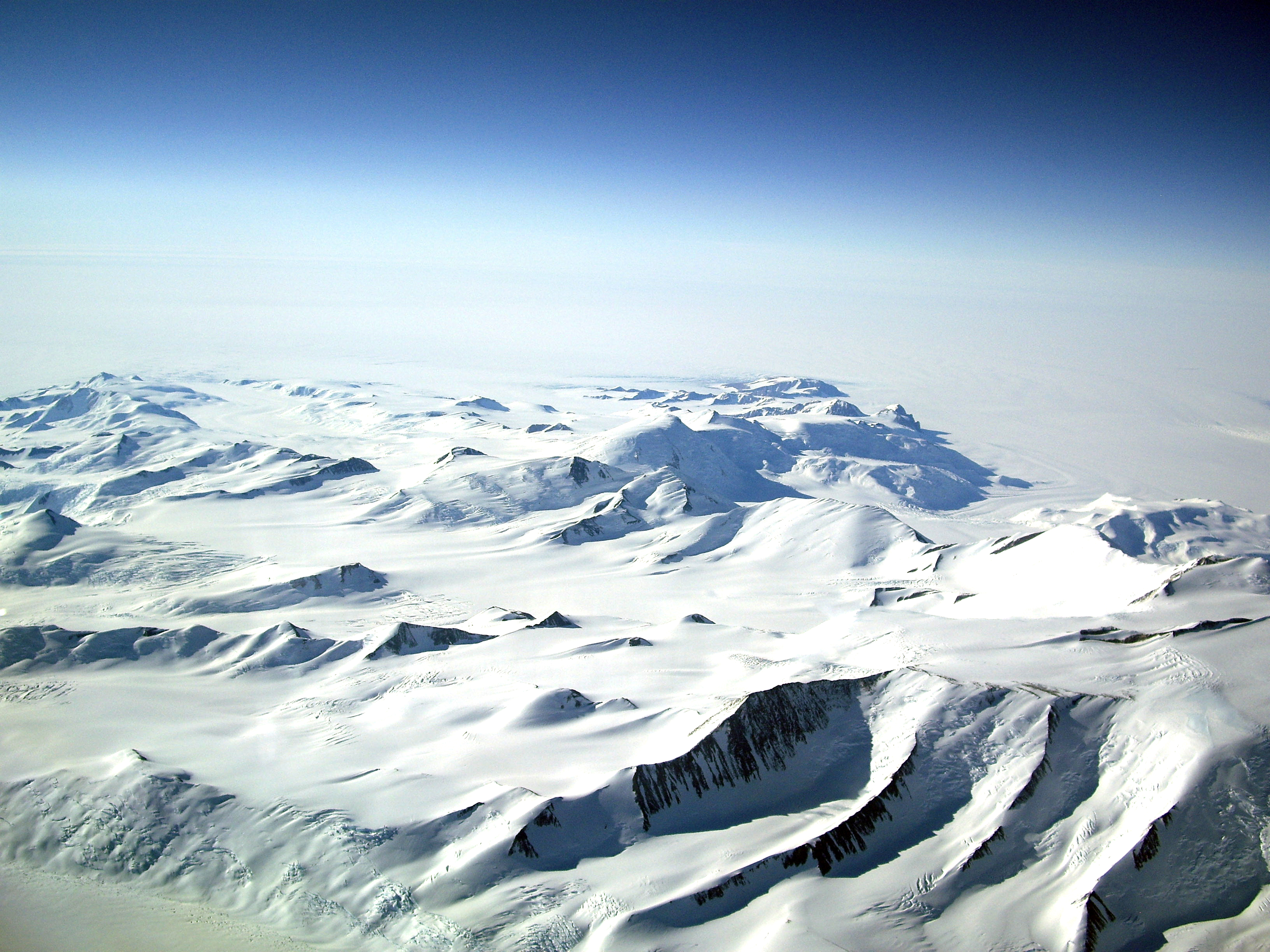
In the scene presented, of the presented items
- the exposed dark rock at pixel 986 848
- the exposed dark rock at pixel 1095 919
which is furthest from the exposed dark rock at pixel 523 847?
the exposed dark rock at pixel 1095 919

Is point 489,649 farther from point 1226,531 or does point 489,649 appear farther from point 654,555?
point 1226,531

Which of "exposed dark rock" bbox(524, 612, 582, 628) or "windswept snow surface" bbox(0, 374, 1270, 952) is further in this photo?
"exposed dark rock" bbox(524, 612, 582, 628)

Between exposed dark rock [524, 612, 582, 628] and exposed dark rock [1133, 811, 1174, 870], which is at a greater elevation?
exposed dark rock [1133, 811, 1174, 870]

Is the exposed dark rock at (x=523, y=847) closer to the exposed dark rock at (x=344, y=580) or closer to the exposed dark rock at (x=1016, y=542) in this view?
the exposed dark rock at (x=344, y=580)

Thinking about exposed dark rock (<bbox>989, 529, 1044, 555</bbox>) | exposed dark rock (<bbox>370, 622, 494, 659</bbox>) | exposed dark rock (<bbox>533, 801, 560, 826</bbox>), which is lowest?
exposed dark rock (<bbox>370, 622, 494, 659</bbox>)

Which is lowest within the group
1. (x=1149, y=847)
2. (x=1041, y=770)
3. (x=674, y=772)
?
(x=674, y=772)

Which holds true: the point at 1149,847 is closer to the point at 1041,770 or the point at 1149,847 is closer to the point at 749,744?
the point at 1041,770

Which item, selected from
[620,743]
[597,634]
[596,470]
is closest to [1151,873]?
[620,743]

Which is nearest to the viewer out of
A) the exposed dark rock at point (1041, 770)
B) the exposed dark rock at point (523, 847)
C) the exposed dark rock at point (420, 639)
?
the exposed dark rock at point (1041, 770)

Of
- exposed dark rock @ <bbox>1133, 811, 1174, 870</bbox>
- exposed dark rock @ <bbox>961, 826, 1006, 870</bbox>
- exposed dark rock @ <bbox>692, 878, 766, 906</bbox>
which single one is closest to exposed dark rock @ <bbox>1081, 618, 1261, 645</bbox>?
exposed dark rock @ <bbox>1133, 811, 1174, 870</bbox>

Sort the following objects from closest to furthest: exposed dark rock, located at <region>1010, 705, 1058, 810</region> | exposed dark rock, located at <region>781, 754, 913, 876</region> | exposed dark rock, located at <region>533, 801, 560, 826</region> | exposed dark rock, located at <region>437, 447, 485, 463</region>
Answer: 1. exposed dark rock, located at <region>781, 754, 913, 876</region>
2. exposed dark rock, located at <region>1010, 705, 1058, 810</region>
3. exposed dark rock, located at <region>533, 801, 560, 826</region>
4. exposed dark rock, located at <region>437, 447, 485, 463</region>

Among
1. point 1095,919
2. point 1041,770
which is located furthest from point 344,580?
point 1095,919

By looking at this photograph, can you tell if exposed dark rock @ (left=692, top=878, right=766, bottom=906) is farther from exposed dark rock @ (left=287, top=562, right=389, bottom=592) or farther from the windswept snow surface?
exposed dark rock @ (left=287, top=562, right=389, bottom=592)
